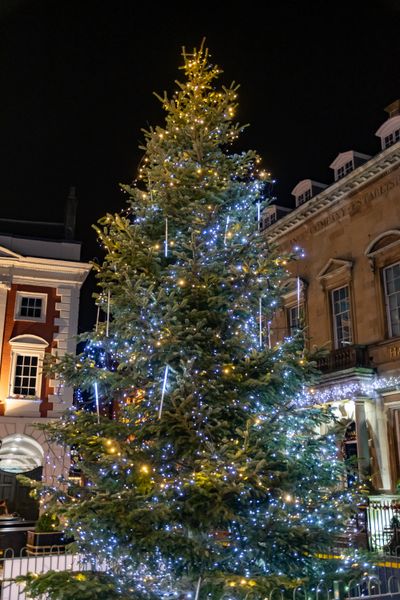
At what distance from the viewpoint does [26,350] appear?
79.2 feet

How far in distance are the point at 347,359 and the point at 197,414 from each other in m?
13.0

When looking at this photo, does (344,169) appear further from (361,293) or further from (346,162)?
(361,293)

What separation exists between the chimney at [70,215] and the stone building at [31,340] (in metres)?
1.55

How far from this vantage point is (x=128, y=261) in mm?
9203

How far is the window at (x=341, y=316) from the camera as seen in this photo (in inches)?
Answer: 832

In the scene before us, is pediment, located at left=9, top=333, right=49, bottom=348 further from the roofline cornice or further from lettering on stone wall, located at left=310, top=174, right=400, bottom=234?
lettering on stone wall, located at left=310, top=174, right=400, bottom=234

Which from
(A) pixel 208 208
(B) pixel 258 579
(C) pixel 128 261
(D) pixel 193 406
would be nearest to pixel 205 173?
(A) pixel 208 208

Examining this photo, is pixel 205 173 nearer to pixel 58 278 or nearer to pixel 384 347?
pixel 384 347

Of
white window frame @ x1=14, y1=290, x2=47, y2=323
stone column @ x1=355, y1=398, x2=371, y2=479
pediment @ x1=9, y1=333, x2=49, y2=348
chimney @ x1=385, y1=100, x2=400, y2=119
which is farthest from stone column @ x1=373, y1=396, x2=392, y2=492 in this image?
white window frame @ x1=14, y1=290, x2=47, y2=323

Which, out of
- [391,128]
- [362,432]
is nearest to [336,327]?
[362,432]

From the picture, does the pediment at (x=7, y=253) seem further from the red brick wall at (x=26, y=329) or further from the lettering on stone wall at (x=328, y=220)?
the lettering on stone wall at (x=328, y=220)

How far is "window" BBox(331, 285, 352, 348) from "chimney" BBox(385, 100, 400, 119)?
6.19 m

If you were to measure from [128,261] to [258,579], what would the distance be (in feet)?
15.8

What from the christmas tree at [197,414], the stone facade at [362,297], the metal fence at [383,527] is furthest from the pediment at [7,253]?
the metal fence at [383,527]
